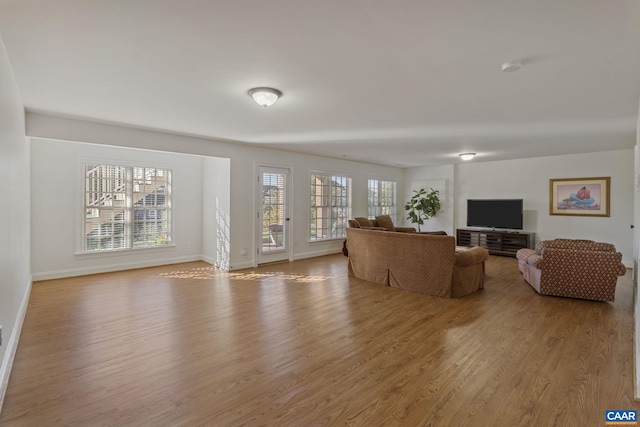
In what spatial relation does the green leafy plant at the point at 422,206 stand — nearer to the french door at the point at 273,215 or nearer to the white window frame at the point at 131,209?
the french door at the point at 273,215

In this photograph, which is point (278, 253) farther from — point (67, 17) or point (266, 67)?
point (67, 17)

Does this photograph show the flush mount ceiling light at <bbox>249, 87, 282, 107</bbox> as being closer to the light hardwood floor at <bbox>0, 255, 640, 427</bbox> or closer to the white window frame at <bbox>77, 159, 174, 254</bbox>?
the light hardwood floor at <bbox>0, 255, 640, 427</bbox>

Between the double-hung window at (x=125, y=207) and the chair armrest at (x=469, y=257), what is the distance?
5693 millimetres

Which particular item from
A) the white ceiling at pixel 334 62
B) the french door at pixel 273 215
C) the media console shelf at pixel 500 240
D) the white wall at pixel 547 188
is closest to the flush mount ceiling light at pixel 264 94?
the white ceiling at pixel 334 62

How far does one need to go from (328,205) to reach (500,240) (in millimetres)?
4204

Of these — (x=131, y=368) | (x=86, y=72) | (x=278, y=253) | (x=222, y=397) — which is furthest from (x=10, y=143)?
(x=278, y=253)

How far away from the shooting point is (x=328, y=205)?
817 cm

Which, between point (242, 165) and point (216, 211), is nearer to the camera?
point (242, 165)

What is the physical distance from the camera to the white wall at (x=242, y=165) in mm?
4504

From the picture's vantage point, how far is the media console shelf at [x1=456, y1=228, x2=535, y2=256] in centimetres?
740

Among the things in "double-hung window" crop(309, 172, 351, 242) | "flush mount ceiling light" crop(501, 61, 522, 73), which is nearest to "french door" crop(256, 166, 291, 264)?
"double-hung window" crop(309, 172, 351, 242)

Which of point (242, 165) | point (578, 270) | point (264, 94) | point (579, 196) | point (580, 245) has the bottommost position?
point (578, 270)

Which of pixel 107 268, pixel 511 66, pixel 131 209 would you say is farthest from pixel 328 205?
pixel 511 66

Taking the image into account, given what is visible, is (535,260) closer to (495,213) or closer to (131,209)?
(495,213)
